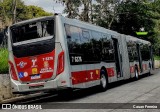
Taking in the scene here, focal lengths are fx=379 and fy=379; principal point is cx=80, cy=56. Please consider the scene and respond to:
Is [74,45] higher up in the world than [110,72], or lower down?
higher up

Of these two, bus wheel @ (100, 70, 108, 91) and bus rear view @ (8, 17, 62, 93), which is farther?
bus wheel @ (100, 70, 108, 91)

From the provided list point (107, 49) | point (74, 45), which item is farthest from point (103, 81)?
point (74, 45)

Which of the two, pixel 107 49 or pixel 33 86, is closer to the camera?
pixel 33 86

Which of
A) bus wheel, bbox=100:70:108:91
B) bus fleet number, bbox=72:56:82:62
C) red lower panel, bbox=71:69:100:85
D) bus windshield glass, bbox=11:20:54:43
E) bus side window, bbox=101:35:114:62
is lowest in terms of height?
bus wheel, bbox=100:70:108:91

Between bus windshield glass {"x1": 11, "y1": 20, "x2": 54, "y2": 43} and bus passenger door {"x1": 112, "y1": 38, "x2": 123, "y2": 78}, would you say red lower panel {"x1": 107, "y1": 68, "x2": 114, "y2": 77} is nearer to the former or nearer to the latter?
bus passenger door {"x1": 112, "y1": 38, "x2": 123, "y2": 78}

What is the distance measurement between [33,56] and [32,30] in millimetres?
1013

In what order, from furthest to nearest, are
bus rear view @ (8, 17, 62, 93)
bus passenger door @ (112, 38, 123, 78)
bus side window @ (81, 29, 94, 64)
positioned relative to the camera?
1. bus passenger door @ (112, 38, 123, 78)
2. bus side window @ (81, 29, 94, 64)
3. bus rear view @ (8, 17, 62, 93)

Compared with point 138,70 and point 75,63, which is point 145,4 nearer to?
point 138,70

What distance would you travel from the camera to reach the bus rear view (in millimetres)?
13781

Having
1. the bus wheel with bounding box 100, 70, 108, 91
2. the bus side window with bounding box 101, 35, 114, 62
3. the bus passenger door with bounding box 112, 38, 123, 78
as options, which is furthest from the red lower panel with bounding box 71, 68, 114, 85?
the bus passenger door with bounding box 112, 38, 123, 78

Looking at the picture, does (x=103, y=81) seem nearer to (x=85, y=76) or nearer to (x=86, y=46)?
(x=86, y=46)

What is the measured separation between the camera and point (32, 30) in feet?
46.8

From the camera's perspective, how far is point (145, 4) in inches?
2013

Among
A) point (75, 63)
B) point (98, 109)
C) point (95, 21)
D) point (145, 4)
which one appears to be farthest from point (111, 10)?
point (98, 109)
